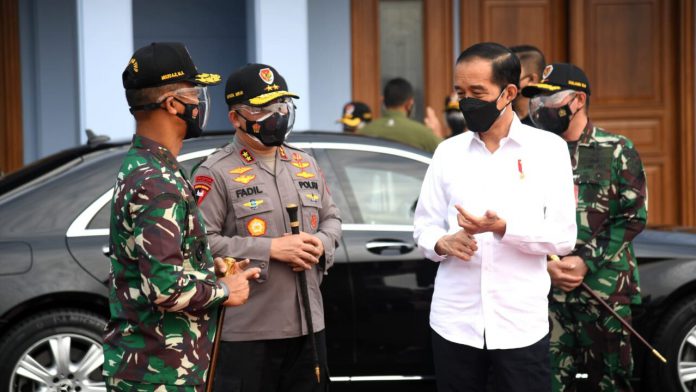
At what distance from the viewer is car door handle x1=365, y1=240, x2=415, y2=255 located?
231 inches

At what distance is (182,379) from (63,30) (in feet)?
24.5

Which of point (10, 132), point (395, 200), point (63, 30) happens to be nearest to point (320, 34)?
point (63, 30)

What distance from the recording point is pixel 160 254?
3.29m

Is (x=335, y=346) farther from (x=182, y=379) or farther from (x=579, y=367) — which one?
(x=182, y=379)

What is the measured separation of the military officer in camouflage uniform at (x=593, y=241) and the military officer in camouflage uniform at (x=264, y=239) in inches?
47.9

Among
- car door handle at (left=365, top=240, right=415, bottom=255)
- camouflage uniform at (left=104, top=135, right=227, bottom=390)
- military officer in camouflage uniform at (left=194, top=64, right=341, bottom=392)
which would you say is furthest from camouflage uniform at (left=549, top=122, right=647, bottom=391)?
camouflage uniform at (left=104, top=135, right=227, bottom=390)

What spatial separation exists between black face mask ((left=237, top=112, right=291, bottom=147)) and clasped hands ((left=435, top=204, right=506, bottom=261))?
0.77 m

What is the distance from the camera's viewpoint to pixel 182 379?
344 centimetres

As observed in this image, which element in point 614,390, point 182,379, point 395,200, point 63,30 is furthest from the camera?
point 63,30

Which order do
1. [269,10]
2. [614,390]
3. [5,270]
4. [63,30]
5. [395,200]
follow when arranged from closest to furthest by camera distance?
[614,390] → [5,270] → [395,200] → [269,10] → [63,30]

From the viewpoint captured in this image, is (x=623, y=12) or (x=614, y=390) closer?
(x=614, y=390)

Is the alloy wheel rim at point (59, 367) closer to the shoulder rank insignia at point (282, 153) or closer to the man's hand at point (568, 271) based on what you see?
the shoulder rank insignia at point (282, 153)

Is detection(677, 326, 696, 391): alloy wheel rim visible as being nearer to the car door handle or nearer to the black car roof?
the car door handle

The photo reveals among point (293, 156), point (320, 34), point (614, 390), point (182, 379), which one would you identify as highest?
point (320, 34)
